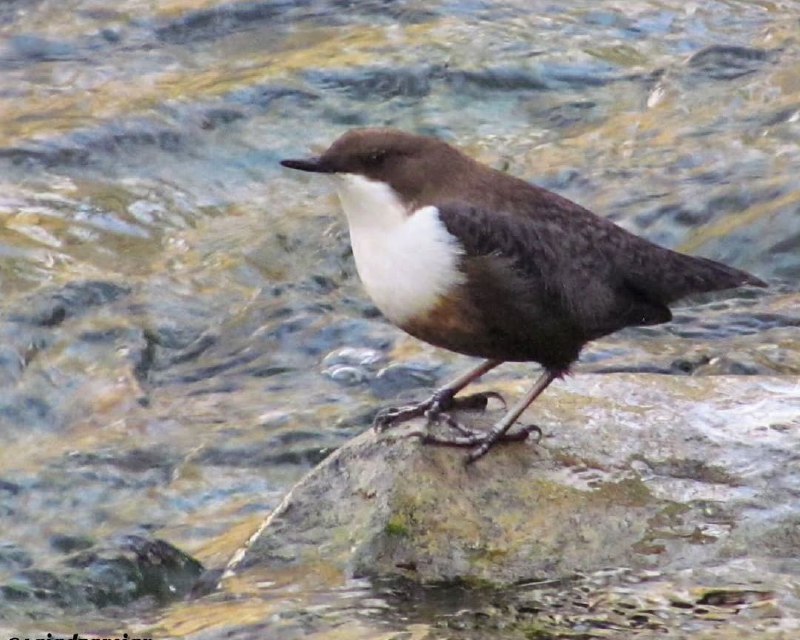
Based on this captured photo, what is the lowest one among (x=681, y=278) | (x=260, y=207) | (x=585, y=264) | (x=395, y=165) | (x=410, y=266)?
(x=260, y=207)

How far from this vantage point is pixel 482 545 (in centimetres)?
413

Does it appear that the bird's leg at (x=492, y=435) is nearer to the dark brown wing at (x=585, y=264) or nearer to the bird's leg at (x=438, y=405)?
the bird's leg at (x=438, y=405)

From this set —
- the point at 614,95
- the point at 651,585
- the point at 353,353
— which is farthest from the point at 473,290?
the point at 614,95

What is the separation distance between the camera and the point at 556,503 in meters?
4.23

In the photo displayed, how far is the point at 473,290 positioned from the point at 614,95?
4.59m

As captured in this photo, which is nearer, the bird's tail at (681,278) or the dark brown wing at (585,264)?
the dark brown wing at (585,264)

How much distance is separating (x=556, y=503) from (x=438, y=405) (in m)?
0.55

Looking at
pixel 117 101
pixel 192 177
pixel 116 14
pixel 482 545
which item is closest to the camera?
pixel 482 545

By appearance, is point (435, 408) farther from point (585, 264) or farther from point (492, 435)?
point (585, 264)

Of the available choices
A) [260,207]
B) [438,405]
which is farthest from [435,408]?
[260,207]

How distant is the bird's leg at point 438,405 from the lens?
4.51 m

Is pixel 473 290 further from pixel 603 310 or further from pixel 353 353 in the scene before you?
pixel 353 353

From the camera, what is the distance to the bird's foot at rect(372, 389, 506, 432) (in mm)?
4508

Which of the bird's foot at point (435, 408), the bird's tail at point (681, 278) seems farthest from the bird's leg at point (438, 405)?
the bird's tail at point (681, 278)
